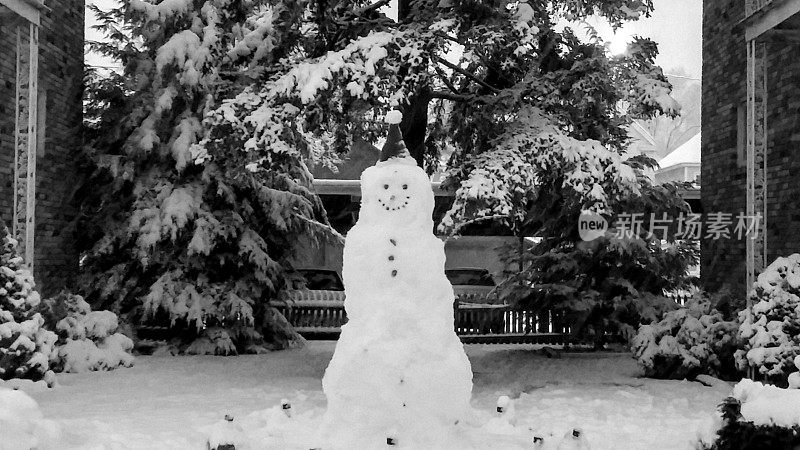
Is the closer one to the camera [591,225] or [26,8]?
[26,8]

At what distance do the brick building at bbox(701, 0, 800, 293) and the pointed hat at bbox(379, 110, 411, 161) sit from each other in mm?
4895

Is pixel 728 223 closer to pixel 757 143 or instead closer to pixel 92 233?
pixel 757 143

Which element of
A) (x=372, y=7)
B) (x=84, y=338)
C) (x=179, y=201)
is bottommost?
(x=84, y=338)

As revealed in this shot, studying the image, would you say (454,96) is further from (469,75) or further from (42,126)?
(42,126)

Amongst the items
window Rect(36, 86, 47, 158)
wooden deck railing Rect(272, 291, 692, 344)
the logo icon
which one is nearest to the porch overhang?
window Rect(36, 86, 47, 158)

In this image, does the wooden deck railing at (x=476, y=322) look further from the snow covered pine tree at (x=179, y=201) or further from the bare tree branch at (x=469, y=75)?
the bare tree branch at (x=469, y=75)

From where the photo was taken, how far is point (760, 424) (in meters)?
5.11

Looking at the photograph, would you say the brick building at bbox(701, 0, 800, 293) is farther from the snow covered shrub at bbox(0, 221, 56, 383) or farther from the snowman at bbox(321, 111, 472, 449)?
the snow covered shrub at bbox(0, 221, 56, 383)

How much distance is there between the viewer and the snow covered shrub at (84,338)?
993 centimetres

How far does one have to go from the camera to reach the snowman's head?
5.97 meters

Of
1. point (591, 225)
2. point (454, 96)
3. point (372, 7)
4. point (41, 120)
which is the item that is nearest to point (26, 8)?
point (41, 120)

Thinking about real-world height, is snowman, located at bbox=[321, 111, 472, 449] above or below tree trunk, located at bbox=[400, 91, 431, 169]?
below

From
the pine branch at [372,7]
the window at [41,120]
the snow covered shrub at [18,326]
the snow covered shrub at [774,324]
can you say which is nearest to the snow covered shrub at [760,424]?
the snow covered shrub at [774,324]

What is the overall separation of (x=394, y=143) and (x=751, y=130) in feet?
16.6
